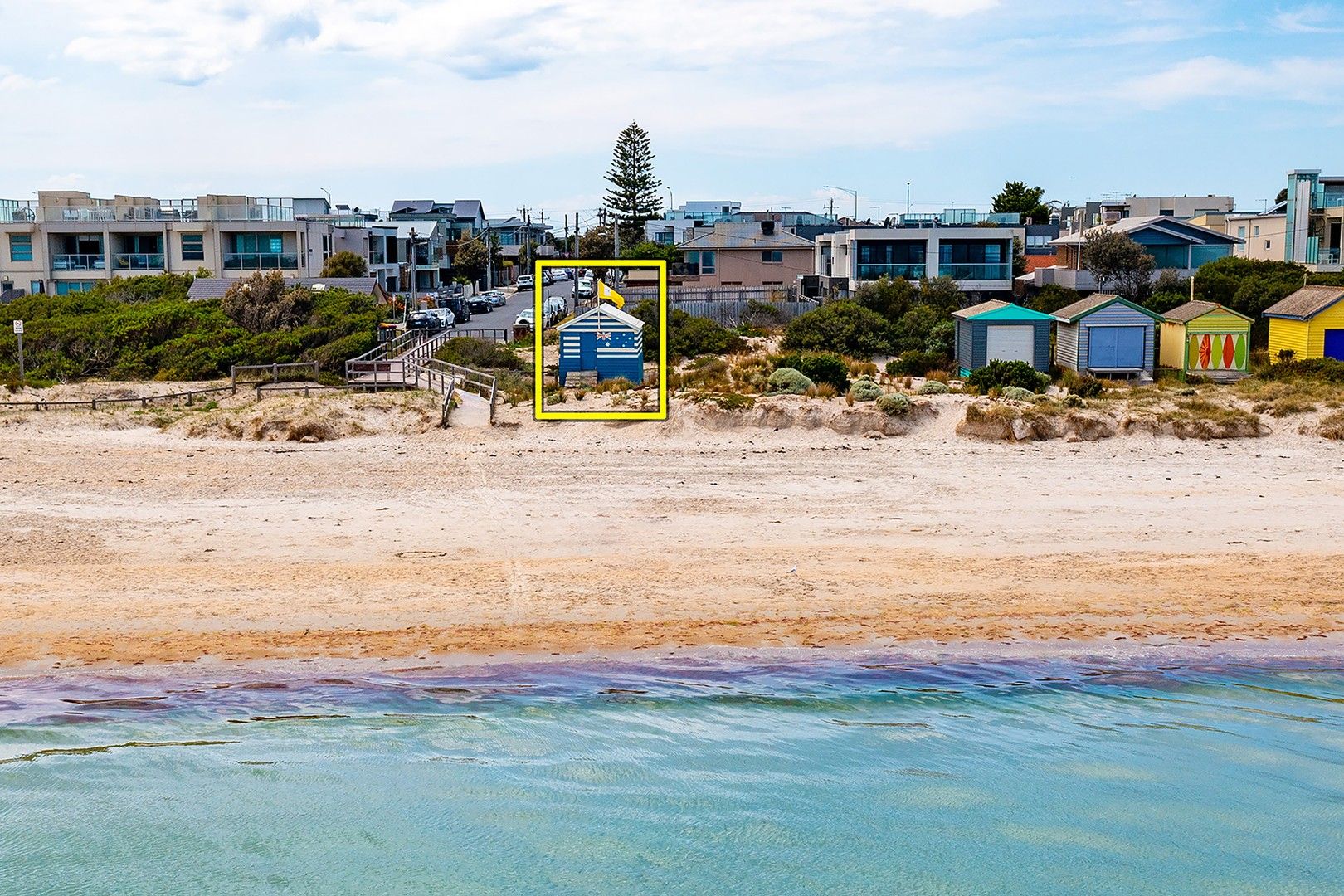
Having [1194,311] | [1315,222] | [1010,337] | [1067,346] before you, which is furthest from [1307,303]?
[1315,222]

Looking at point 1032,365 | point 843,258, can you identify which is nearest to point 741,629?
point 1032,365

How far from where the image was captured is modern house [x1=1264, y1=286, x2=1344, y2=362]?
33.0 metres

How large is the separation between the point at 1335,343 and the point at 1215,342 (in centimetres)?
300

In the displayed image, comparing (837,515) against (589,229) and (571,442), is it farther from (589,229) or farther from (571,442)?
(589,229)

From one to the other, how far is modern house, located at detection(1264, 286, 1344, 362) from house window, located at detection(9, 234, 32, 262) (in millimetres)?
52907

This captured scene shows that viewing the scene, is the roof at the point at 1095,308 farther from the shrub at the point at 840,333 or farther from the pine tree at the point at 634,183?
the pine tree at the point at 634,183

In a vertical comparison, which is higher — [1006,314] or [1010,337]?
[1006,314]

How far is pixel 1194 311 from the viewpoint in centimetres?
3394

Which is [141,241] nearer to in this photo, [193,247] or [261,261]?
[193,247]

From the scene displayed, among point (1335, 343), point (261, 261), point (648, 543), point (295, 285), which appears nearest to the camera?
point (648, 543)

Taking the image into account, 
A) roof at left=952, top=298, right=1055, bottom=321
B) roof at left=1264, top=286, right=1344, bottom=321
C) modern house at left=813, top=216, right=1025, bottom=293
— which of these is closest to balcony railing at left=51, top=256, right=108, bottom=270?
modern house at left=813, top=216, right=1025, bottom=293

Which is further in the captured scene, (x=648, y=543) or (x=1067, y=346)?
(x=1067, y=346)

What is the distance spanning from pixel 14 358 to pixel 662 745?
102 feet

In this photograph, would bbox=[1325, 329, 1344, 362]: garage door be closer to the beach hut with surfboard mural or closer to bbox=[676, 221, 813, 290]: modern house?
the beach hut with surfboard mural
